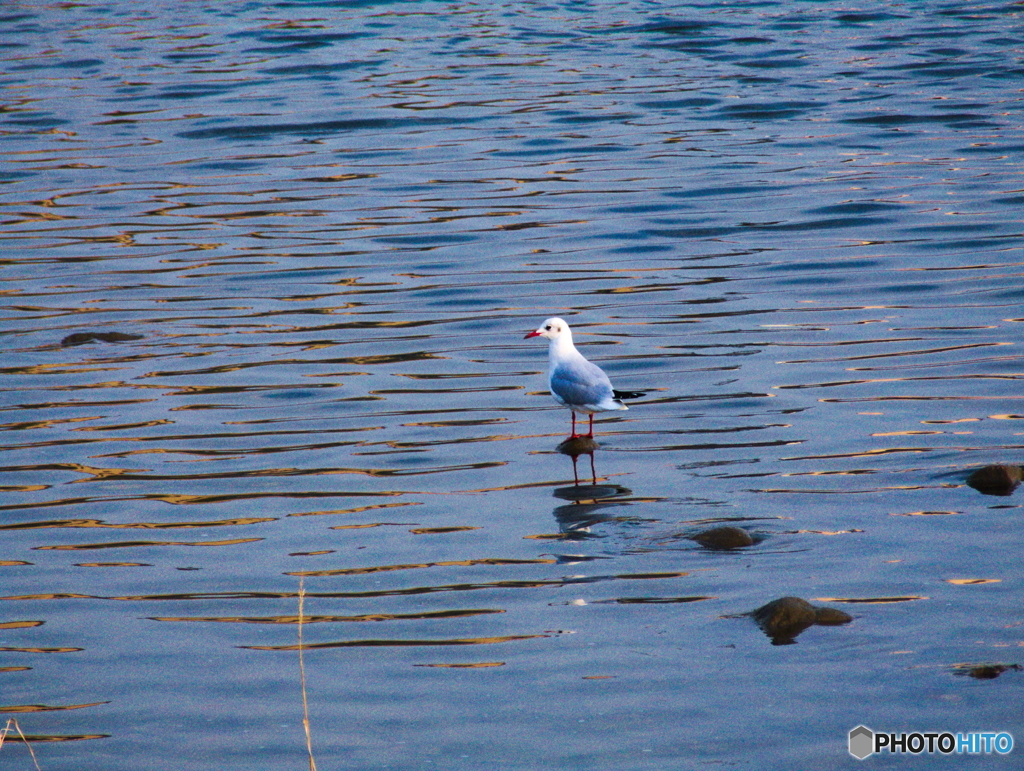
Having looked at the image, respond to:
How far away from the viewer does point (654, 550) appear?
6195 mm

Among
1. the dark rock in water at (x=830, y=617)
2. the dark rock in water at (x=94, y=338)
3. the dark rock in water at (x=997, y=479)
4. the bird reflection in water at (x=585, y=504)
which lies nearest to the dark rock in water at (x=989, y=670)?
the dark rock in water at (x=830, y=617)

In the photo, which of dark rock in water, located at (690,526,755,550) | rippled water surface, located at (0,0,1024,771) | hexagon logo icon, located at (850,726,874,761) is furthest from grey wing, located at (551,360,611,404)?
hexagon logo icon, located at (850,726,874,761)

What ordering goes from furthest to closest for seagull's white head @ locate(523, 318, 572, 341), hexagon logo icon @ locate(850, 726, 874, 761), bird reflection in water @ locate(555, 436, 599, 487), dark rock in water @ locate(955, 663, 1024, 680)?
seagull's white head @ locate(523, 318, 572, 341)
bird reflection in water @ locate(555, 436, 599, 487)
dark rock in water @ locate(955, 663, 1024, 680)
hexagon logo icon @ locate(850, 726, 874, 761)

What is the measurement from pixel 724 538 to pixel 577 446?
164 centimetres

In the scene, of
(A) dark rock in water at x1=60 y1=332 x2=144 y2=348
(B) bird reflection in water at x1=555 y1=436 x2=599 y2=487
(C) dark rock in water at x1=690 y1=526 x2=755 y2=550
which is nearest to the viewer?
(C) dark rock in water at x1=690 y1=526 x2=755 y2=550

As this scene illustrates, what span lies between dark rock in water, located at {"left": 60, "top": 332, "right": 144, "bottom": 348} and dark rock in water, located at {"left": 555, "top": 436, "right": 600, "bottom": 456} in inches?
148

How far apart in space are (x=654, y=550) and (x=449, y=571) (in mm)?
960

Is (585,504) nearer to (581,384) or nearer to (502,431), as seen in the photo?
(581,384)

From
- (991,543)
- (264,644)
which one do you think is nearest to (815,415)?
(991,543)

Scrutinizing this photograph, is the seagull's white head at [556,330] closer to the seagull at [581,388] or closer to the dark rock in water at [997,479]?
the seagull at [581,388]

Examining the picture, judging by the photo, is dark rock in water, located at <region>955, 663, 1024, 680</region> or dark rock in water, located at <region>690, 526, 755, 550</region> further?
dark rock in water, located at <region>690, 526, 755, 550</region>

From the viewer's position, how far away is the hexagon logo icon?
181 inches

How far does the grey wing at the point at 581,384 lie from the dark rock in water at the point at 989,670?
3046 millimetres

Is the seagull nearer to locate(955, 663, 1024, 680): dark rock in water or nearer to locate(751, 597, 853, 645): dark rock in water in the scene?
locate(751, 597, 853, 645): dark rock in water
